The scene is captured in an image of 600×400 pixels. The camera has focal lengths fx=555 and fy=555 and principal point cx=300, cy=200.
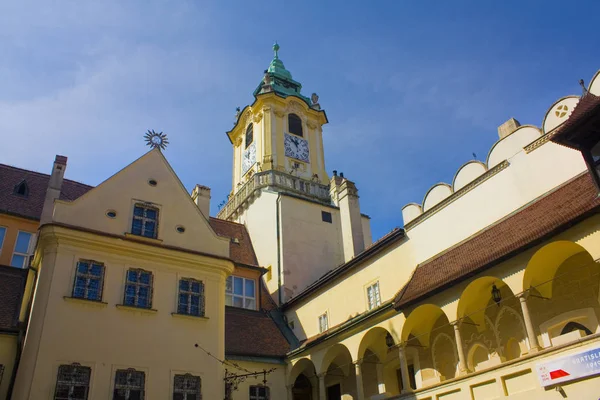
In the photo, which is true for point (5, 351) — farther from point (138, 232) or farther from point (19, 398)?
point (138, 232)

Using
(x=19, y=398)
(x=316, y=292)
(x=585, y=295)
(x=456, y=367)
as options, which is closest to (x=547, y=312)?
(x=585, y=295)

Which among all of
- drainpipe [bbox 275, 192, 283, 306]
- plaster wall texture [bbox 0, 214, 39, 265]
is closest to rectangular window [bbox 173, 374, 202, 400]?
plaster wall texture [bbox 0, 214, 39, 265]

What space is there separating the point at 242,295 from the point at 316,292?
3693 mm

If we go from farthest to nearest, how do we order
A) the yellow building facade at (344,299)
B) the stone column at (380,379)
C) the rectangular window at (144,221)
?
the stone column at (380,379) → the rectangular window at (144,221) → the yellow building facade at (344,299)

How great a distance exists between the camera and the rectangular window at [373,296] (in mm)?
22109

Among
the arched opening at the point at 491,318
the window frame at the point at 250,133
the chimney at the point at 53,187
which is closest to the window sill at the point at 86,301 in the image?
the chimney at the point at 53,187

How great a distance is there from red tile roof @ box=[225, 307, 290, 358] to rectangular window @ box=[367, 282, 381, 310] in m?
4.70

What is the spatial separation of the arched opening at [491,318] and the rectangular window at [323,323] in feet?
24.0

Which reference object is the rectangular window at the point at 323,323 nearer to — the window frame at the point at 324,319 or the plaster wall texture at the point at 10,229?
the window frame at the point at 324,319

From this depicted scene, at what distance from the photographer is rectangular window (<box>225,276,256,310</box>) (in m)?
26.4

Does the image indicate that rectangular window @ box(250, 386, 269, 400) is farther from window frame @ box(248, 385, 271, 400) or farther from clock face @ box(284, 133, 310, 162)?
clock face @ box(284, 133, 310, 162)

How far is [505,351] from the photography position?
1741cm

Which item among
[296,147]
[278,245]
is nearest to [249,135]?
[296,147]

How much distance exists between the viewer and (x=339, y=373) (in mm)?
24125
